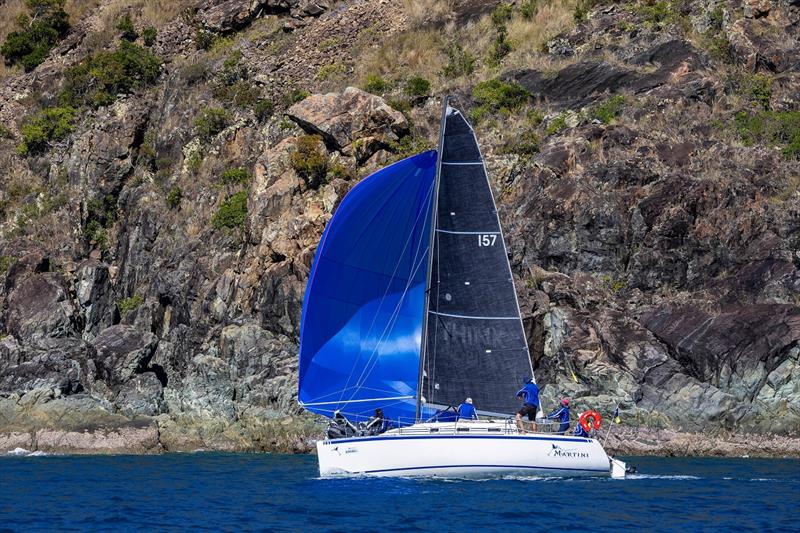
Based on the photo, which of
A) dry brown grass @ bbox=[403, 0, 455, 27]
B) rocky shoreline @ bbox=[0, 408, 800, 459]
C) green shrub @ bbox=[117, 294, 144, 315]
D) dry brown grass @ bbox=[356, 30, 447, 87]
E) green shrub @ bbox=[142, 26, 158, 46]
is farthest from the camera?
green shrub @ bbox=[142, 26, 158, 46]

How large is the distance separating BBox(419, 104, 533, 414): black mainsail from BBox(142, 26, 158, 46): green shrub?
46.2 meters

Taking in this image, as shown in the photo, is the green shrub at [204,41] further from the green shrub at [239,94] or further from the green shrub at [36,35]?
the green shrub at [36,35]

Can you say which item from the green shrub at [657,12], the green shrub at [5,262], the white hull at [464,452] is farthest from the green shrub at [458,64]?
the white hull at [464,452]

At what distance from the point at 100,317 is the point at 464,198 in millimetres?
27081

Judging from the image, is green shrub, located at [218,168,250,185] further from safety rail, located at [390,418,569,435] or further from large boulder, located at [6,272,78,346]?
safety rail, located at [390,418,569,435]

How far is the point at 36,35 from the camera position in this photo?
70.9 metres

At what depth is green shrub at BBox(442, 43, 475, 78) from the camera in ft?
192

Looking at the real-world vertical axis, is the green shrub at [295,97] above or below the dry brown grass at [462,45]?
below

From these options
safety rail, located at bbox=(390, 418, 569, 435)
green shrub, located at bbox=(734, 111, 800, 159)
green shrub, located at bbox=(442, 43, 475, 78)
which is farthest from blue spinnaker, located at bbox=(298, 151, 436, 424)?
green shrub, located at bbox=(442, 43, 475, 78)

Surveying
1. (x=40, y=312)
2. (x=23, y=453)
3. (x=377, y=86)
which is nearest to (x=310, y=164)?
(x=377, y=86)

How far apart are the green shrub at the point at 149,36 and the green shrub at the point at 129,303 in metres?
24.1

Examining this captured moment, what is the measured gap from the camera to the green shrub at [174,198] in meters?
54.2

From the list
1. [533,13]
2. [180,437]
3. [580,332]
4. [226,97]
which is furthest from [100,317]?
[533,13]

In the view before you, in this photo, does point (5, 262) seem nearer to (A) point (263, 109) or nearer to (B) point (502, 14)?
(A) point (263, 109)
